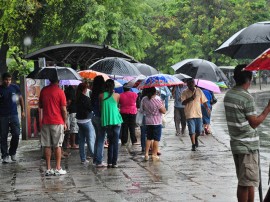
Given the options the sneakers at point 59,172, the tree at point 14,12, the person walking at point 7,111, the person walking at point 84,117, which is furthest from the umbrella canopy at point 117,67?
the tree at point 14,12

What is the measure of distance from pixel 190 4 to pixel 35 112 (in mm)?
46541

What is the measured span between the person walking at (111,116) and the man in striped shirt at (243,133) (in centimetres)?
527

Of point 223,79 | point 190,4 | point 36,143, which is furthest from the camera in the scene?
point 190,4

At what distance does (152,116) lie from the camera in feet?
48.1

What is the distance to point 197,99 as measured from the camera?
55.8ft

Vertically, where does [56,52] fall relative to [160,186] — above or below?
above

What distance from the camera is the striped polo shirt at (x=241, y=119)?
26.8 ft

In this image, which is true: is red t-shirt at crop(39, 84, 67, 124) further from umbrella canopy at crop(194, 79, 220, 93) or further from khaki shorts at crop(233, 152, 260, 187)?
umbrella canopy at crop(194, 79, 220, 93)

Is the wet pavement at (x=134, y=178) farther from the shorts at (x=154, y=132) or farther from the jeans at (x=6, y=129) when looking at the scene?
the shorts at (x=154, y=132)

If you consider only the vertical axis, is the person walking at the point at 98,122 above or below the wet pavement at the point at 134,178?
above

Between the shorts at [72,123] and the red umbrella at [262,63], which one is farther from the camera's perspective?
the shorts at [72,123]

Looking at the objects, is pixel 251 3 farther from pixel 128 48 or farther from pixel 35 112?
pixel 35 112

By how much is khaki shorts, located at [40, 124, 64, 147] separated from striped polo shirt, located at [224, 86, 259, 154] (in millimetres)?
4956

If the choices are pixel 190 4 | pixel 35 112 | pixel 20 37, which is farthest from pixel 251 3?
pixel 35 112
